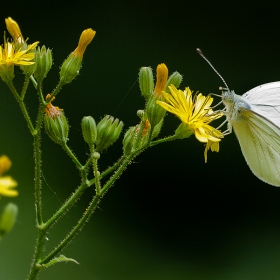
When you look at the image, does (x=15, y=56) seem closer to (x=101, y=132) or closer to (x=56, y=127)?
(x=56, y=127)

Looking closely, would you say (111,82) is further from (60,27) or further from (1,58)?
(1,58)

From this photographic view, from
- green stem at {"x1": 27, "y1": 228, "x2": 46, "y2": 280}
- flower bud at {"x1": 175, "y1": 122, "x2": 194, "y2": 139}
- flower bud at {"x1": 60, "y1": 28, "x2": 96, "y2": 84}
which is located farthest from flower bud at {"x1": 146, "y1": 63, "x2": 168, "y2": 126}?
green stem at {"x1": 27, "y1": 228, "x2": 46, "y2": 280}

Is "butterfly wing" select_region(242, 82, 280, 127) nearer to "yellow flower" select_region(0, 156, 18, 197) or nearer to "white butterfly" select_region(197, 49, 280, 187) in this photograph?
"white butterfly" select_region(197, 49, 280, 187)

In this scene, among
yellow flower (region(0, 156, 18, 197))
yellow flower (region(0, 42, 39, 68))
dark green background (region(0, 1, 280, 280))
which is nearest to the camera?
yellow flower (region(0, 156, 18, 197))

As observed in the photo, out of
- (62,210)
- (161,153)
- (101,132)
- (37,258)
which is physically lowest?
(37,258)

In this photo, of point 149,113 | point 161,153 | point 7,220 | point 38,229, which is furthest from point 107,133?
point 161,153

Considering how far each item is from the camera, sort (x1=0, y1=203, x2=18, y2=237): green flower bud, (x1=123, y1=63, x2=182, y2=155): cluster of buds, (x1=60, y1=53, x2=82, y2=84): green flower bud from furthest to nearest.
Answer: (x1=60, y1=53, x2=82, y2=84): green flower bud < (x1=123, y1=63, x2=182, y2=155): cluster of buds < (x1=0, y1=203, x2=18, y2=237): green flower bud
